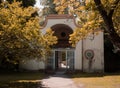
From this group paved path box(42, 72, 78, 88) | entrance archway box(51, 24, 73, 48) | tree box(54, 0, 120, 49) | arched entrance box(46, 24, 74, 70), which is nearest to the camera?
tree box(54, 0, 120, 49)

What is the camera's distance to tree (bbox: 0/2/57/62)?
65.6 feet

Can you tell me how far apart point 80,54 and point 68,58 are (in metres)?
1.56

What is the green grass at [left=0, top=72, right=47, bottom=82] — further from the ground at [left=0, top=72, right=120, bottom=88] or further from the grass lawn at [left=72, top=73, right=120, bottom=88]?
the grass lawn at [left=72, top=73, right=120, bottom=88]

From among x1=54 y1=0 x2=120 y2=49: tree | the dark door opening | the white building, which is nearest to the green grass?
the white building

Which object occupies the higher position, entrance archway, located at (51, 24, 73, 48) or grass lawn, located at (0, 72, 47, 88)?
entrance archway, located at (51, 24, 73, 48)

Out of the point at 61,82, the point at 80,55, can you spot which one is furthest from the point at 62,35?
the point at 61,82

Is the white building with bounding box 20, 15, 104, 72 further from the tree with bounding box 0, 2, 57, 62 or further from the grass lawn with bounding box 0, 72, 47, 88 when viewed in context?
the tree with bounding box 0, 2, 57, 62

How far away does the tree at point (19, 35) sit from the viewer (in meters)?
20.0

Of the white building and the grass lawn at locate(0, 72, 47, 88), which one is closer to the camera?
the grass lawn at locate(0, 72, 47, 88)

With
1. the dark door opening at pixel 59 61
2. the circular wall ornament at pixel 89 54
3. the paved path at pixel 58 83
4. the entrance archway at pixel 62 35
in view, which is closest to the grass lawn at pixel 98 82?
the paved path at pixel 58 83

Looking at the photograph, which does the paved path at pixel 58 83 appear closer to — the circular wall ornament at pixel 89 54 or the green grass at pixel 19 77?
the green grass at pixel 19 77

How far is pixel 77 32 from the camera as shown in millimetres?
15289

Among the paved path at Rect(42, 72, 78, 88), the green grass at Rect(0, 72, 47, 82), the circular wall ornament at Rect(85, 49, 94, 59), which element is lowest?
the paved path at Rect(42, 72, 78, 88)

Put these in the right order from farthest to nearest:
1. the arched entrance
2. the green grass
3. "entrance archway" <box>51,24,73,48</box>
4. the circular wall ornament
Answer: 1. "entrance archway" <box>51,24,73,48</box>
2. the arched entrance
3. the circular wall ornament
4. the green grass
